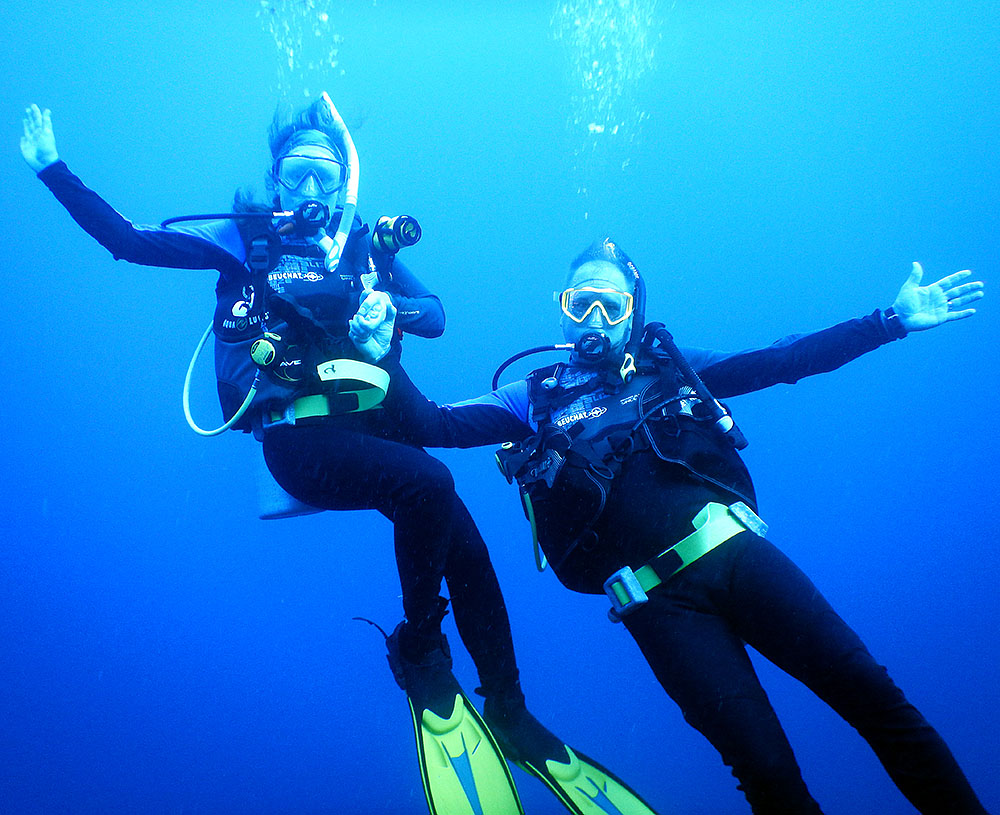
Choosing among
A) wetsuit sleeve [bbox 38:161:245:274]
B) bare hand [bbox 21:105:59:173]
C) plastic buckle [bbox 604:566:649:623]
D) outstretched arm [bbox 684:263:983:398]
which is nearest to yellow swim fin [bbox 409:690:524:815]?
plastic buckle [bbox 604:566:649:623]

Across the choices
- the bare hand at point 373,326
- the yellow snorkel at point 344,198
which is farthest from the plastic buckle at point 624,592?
the yellow snorkel at point 344,198

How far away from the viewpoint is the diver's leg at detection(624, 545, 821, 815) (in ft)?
6.23

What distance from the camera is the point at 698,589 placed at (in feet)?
7.30

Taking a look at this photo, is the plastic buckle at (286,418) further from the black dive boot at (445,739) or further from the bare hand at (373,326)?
the black dive boot at (445,739)

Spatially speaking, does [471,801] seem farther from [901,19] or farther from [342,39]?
[901,19]

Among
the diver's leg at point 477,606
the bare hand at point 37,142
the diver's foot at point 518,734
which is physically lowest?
the diver's foot at point 518,734

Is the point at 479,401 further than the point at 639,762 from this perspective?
No

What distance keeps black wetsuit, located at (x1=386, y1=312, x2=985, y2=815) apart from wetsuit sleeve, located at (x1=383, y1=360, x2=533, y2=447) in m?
0.01

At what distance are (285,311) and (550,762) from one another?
93.5 inches

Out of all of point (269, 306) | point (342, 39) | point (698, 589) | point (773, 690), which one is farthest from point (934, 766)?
point (342, 39)

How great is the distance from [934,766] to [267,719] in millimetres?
27292

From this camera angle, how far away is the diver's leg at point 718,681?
6.23 feet

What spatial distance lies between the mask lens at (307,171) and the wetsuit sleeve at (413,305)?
0.53 m

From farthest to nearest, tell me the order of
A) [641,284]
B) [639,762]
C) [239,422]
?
[639,762], [641,284], [239,422]
